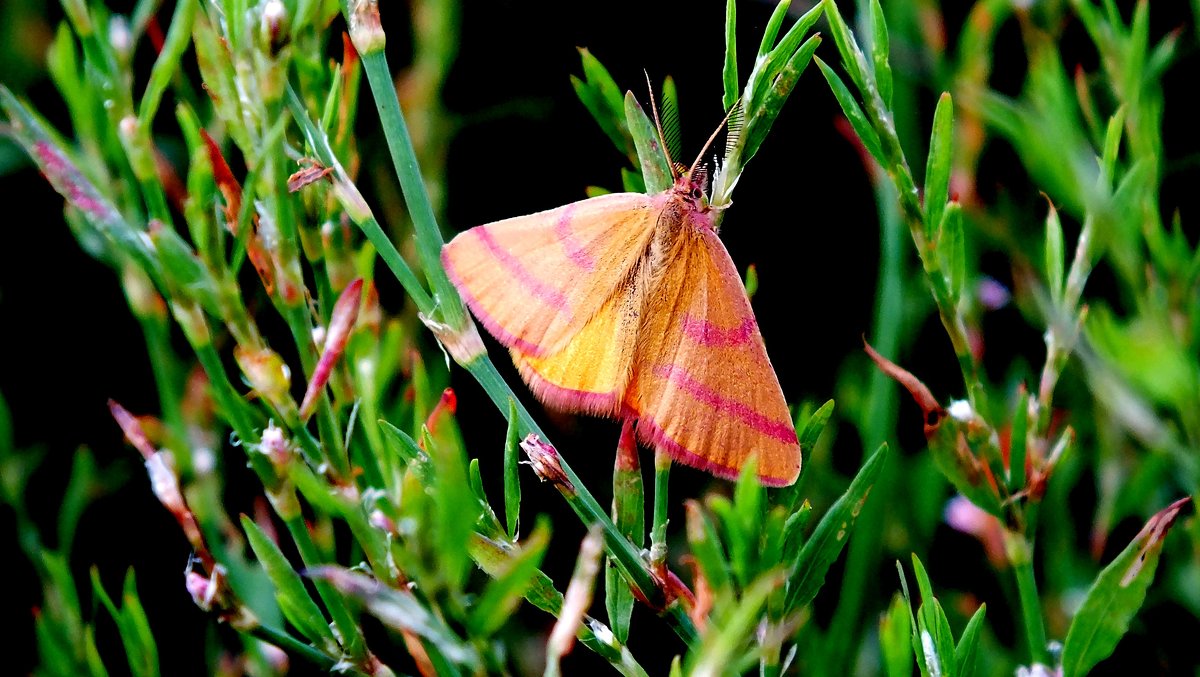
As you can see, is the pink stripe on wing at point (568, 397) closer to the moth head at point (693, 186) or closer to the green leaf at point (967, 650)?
the moth head at point (693, 186)

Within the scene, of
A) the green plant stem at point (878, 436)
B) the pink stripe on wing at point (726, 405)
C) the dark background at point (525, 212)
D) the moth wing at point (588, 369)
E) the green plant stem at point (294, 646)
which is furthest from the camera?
the dark background at point (525, 212)

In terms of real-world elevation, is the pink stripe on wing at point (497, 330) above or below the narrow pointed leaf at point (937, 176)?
below

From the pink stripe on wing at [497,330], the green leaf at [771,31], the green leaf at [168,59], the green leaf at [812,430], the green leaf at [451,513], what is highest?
the green leaf at [168,59]

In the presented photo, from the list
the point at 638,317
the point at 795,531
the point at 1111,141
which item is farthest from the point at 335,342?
the point at 1111,141

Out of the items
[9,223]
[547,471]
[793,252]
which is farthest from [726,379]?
[9,223]

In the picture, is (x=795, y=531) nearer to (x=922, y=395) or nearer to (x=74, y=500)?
(x=922, y=395)

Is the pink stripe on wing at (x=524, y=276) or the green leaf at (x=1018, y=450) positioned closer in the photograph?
the green leaf at (x=1018, y=450)

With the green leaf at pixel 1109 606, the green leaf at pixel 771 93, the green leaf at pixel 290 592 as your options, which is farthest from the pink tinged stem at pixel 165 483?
the green leaf at pixel 1109 606

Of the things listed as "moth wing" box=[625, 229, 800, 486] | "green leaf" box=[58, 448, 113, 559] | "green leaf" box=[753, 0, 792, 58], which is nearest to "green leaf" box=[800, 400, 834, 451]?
"moth wing" box=[625, 229, 800, 486]
